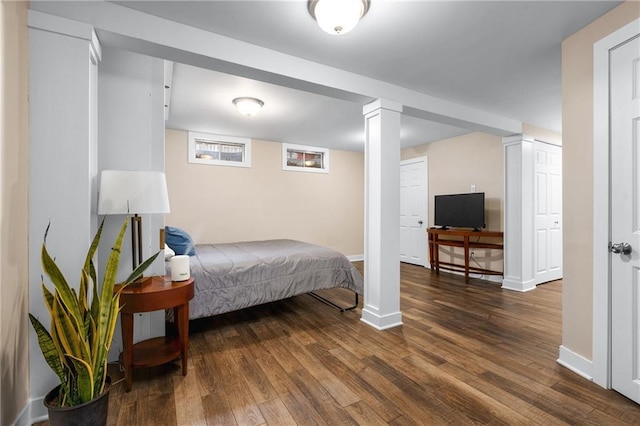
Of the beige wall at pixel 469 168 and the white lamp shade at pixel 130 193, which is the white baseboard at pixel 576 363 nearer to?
the beige wall at pixel 469 168

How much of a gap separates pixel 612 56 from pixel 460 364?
2.19m

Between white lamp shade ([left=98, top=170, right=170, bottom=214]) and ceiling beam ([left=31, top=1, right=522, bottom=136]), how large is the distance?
0.82 meters

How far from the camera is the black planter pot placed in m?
1.23

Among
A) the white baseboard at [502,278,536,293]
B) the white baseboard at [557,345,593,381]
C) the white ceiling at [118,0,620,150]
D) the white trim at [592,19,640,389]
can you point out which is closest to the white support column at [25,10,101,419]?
the white ceiling at [118,0,620,150]

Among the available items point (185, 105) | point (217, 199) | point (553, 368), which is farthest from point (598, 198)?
point (217, 199)

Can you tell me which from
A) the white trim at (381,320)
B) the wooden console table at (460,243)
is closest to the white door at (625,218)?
the white trim at (381,320)

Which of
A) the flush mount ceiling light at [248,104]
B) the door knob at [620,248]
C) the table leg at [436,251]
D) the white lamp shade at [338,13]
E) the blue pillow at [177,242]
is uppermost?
the flush mount ceiling light at [248,104]

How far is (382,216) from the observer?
2725mm

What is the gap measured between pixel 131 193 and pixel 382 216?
1.99 meters

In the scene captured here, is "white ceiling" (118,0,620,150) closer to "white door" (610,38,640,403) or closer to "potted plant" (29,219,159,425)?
"white door" (610,38,640,403)

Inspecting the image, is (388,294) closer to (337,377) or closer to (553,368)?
(337,377)

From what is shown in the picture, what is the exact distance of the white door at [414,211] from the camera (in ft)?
18.6

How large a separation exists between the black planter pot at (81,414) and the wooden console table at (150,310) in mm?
471

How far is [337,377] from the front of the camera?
1.93 metres
